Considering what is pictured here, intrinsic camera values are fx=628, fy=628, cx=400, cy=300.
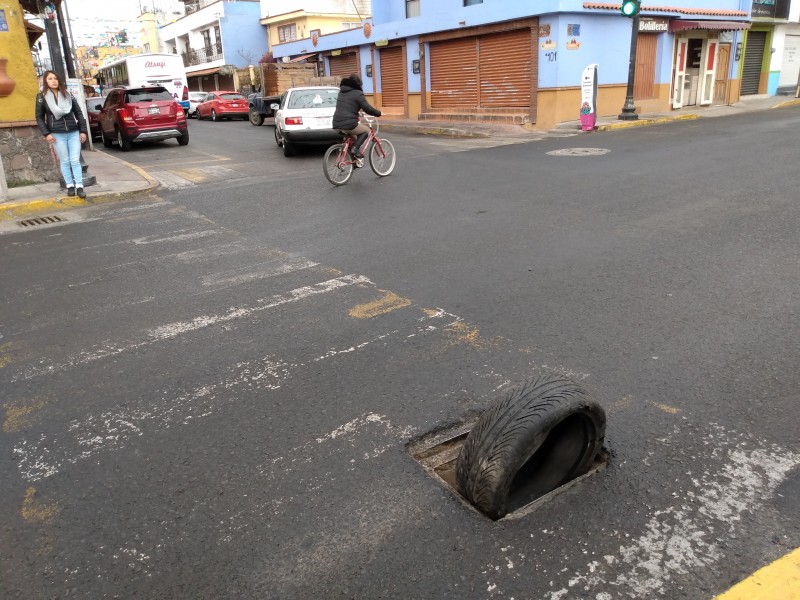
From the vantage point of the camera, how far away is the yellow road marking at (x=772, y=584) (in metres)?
2.23

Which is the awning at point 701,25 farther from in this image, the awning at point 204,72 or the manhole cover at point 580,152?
the awning at point 204,72

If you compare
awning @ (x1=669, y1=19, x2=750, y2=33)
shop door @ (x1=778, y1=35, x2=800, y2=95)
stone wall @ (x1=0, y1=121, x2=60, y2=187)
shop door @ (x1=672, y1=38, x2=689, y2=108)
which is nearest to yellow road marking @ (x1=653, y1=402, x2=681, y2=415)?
stone wall @ (x1=0, y1=121, x2=60, y2=187)

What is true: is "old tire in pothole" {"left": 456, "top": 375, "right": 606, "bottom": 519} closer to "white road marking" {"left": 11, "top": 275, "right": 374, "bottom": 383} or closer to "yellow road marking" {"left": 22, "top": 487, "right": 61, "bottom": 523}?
"yellow road marking" {"left": 22, "top": 487, "right": 61, "bottom": 523}

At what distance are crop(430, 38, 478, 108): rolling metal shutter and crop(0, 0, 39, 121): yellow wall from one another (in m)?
15.0

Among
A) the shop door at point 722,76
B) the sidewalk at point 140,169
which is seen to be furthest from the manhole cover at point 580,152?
the shop door at point 722,76

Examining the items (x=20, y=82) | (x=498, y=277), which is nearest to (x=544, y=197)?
(x=498, y=277)

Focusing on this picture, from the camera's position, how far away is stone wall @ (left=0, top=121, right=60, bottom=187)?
11.7m

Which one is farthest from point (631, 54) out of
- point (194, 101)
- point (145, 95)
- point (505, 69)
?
point (194, 101)

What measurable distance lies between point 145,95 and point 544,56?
39.8ft

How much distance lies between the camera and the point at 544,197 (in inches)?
360

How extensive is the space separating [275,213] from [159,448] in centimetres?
602

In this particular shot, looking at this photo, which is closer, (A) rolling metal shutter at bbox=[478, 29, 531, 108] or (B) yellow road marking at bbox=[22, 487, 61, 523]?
(B) yellow road marking at bbox=[22, 487, 61, 523]

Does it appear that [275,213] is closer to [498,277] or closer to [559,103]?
[498,277]

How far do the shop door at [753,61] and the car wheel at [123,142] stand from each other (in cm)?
2513
